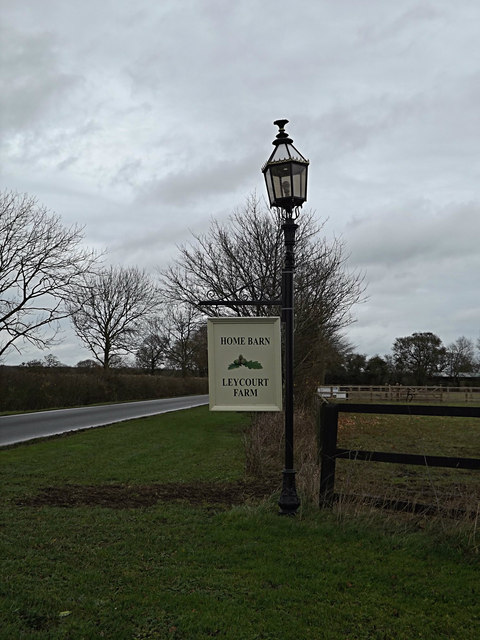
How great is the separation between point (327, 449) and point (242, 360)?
4.70 ft

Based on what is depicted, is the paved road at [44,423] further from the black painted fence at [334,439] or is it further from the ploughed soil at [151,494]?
the black painted fence at [334,439]

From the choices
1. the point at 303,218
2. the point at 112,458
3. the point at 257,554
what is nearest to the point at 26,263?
the point at 303,218

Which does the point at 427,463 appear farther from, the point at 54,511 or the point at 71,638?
the point at 54,511

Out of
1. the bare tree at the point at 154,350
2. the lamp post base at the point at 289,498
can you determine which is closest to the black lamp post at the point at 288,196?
the lamp post base at the point at 289,498

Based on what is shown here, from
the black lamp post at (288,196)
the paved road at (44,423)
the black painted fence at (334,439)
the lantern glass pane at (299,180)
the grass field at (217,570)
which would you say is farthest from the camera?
the paved road at (44,423)

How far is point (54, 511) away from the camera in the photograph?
656 centimetres

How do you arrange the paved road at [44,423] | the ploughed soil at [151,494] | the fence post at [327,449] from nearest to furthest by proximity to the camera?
1. the fence post at [327,449]
2. the ploughed soil at [151,494]
3. the paved road at [44,423]

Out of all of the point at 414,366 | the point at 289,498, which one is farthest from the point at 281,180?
the point at 414,366

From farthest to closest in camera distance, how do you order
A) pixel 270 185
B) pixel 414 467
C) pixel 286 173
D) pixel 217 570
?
pixel 414 467
pixel 270 185
pixel 286 173
pixel 217 570

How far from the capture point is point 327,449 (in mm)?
6074

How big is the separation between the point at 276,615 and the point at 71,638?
134 cm

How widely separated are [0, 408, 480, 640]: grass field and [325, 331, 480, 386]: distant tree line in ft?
202

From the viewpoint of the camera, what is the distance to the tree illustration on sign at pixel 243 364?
6666 millimetres

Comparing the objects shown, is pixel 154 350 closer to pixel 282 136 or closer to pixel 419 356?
pixel 419 356
